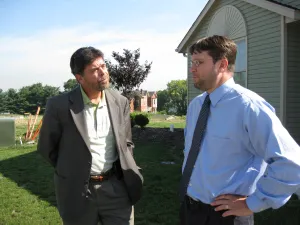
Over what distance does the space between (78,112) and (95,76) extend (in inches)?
14.2

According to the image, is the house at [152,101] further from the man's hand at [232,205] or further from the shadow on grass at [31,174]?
the man's hand at [232,205]

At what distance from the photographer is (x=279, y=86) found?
333 inches

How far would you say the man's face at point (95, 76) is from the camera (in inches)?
113

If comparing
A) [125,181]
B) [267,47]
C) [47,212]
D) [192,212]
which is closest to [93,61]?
[125,181]

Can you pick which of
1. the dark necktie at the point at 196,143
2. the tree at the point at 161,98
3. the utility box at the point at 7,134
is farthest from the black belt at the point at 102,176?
the tree at the point at 161,98

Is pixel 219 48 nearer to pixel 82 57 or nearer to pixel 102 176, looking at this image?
pixel 82 57

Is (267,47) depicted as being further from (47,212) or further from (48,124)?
(48,124)

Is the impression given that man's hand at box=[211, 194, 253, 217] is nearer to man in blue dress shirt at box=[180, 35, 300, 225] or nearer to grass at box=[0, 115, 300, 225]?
man in blue dress shirt at box=[180, 35, 300, 225]

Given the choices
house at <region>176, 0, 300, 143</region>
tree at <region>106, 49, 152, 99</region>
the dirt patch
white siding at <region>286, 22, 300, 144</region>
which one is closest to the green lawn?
white siding at <region>286, 22, 300, 144</region>

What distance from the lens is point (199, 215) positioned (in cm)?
207

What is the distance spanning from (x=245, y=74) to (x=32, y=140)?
11297 millimetres

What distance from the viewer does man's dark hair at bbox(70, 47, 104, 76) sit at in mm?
2867

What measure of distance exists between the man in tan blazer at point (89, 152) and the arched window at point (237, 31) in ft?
25.4

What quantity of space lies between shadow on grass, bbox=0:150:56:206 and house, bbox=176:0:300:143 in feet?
20.0
